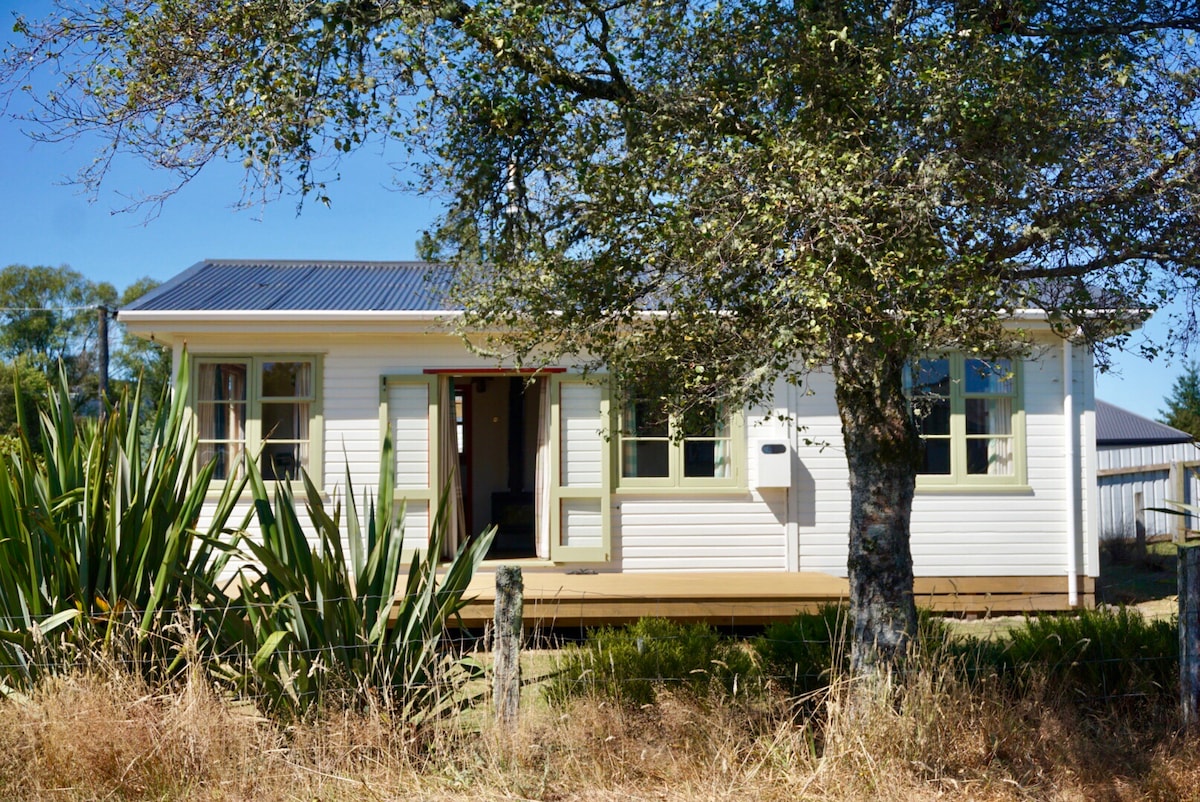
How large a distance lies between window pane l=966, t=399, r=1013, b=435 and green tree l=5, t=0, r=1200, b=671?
16.9 feet

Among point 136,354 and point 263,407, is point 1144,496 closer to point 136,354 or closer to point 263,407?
point 263,407

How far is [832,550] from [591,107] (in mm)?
6233

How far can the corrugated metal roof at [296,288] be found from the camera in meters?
10.4

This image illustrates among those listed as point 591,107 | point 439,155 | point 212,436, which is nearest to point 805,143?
point 591,107

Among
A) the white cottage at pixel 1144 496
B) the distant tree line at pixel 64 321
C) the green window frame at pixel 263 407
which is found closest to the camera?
the green window frame at pixel 263 407

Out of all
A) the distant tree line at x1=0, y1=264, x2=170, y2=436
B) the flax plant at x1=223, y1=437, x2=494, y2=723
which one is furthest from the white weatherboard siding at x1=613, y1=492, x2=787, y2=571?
the distant tree line at x1=0, y1=264, x2=170, y2=436

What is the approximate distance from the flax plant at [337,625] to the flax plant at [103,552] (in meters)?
0.25

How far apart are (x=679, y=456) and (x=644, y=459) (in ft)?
1.19

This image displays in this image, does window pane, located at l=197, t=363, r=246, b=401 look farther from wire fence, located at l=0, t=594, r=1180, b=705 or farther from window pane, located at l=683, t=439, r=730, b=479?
wire fence, located at l=0, t=594, r=1180, b=705

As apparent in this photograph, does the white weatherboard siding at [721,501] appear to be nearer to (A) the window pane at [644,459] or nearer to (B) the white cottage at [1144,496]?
(A) the window pane at [644,459]

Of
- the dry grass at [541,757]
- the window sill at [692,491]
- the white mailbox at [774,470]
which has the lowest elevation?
the dry grass at [541,757]

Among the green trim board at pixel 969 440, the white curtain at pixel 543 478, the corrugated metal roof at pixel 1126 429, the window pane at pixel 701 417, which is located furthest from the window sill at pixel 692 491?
the corrugated metal roof at pixel 1126 429

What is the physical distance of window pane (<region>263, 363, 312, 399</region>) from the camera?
10.6m

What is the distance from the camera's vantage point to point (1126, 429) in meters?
33.5
